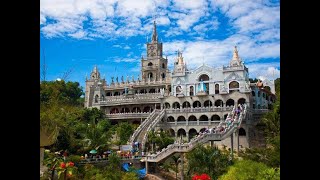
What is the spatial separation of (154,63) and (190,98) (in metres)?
10.8

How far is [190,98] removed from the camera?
37062mm

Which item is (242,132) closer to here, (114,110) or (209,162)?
(209,162)

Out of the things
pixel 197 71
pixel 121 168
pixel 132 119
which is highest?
pixel 197 71

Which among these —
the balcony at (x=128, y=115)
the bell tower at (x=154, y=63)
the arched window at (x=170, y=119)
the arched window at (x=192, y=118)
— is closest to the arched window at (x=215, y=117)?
the arched window at (x=192, y=118)

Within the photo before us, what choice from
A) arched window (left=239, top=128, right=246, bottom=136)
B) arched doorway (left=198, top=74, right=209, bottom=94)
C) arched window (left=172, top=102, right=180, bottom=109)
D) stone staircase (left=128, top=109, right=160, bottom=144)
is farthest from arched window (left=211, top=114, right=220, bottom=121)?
stone staircase (left=128, top=109, right=160, bottom=144)

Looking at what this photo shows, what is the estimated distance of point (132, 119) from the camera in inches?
1542

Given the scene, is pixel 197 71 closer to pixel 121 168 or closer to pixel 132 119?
pixel 132 119

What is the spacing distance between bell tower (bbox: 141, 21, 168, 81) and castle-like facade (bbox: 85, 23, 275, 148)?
156mm

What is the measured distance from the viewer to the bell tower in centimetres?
4578

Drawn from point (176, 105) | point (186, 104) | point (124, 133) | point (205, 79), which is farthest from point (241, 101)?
point (124, 133)

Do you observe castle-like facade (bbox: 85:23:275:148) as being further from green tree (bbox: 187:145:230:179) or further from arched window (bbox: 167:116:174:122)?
green tree (bbox: 187:145:230:179)
